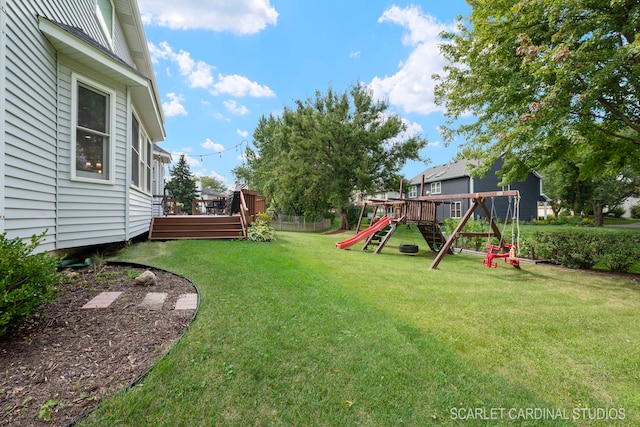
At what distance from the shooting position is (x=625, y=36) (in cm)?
650

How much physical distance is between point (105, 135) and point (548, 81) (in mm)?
9355

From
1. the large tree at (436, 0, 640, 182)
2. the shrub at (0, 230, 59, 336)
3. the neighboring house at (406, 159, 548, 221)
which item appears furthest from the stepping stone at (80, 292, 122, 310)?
the neighboring house at (406, 159, 548, 221)

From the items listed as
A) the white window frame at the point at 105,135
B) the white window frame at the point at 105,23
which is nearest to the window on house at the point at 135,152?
the white window frame at the point at 105,135

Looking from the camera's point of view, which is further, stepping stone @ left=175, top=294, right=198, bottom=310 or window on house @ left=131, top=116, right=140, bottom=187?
window on house @ left=131, top=116, right=140, bottom=187

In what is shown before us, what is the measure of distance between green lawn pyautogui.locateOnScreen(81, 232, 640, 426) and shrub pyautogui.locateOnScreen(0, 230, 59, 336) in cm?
119

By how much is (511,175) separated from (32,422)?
10720mm

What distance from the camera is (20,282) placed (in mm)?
2334

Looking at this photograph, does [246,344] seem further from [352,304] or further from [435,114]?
[435,114]

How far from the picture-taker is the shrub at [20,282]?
2.12 meters

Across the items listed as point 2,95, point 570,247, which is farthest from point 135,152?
point 570,247

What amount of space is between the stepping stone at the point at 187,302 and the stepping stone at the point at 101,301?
0.72 m

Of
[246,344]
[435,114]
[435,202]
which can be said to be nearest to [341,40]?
[435,114]

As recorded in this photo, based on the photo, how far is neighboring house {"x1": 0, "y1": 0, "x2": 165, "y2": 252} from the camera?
3.32 m

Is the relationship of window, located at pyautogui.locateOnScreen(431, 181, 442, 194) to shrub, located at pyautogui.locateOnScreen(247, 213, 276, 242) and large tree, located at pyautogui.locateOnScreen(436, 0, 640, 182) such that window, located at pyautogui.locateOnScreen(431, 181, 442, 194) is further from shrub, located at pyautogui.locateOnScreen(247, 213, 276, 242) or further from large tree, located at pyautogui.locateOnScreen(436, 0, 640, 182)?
shrub, located at pyautogui.locateOnScreen(247, 213, 276, 242)
